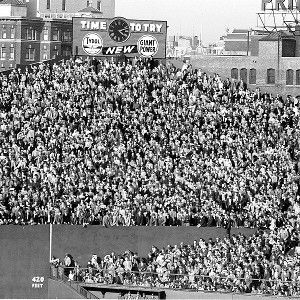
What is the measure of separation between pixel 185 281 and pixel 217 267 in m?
1.38

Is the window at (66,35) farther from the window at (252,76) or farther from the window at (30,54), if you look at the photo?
the window at (252,76)

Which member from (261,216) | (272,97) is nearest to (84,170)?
(261,216)

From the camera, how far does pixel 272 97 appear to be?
2625 inches

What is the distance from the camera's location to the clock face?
71.3m

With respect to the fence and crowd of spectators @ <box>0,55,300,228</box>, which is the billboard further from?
the fence

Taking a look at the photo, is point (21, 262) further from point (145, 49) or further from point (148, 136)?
point (145, 49)

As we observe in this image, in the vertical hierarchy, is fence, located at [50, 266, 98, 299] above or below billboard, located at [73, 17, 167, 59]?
below

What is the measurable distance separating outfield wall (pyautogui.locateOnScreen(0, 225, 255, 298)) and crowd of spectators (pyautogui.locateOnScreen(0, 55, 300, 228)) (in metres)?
0.41

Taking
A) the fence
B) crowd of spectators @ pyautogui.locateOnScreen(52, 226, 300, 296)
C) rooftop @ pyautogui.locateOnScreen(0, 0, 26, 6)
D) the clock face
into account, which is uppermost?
rooftop @ pyautogui.locateOnScreen(0, 0, 26, 6)

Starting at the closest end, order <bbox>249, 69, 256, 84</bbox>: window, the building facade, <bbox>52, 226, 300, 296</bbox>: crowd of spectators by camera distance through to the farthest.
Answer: <bbox>52, 226, 300, 296</bbox>: crowd of spectators < <bbox>249, 69, 256, 84</bbox>: window < the building facade

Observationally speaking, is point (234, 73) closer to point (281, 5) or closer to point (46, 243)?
point (281, 5)

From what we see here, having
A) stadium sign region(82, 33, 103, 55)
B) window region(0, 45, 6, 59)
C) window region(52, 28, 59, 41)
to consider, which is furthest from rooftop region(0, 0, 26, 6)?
stadium sign region(82, 33, 103, 55)

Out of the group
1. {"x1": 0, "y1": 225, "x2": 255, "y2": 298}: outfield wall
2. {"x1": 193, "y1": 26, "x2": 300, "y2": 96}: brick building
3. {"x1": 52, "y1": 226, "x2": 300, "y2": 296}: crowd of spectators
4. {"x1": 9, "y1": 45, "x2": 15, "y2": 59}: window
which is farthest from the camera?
{"x1": 9, "y1": 45, "x2": 15, "y2": 59}: window

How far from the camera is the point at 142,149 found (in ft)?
194
